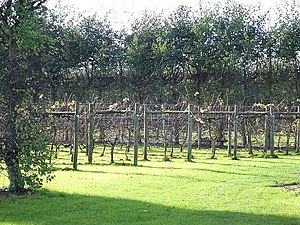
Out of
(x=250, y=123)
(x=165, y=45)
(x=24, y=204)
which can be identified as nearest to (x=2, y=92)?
(x=24, y=204)

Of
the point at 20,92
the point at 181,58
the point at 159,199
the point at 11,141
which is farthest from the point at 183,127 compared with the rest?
the point at 11,141

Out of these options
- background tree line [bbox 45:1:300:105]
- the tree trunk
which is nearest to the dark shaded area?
the tree trunk

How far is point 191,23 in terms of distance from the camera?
30.1 m

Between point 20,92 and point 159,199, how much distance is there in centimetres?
321

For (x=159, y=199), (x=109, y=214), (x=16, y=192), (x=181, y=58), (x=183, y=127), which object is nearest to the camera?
(x=109, y=214)

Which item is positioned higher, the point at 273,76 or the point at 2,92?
the point at 273,76

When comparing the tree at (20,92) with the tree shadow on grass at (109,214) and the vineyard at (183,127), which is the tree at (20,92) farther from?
the vineyard at (183,127)

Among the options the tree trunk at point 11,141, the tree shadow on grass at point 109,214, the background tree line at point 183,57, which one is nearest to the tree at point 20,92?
the tree trunk at point 11,141

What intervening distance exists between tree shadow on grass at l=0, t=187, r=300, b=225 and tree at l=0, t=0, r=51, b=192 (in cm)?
53

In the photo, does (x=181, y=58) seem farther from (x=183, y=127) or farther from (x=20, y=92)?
(x=20, y=92)

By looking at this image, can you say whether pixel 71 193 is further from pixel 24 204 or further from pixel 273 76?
pixel 273 76

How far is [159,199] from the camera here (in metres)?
9.47

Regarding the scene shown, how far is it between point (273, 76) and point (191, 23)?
562 cm

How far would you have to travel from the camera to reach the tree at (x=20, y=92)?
359 inches
